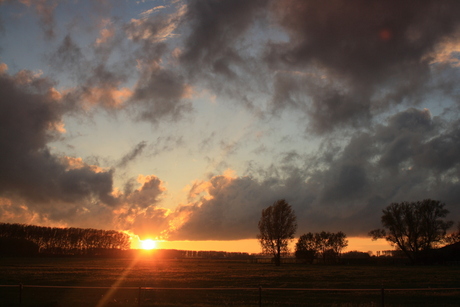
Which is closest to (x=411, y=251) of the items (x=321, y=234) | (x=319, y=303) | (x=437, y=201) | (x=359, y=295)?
(x=437, y=201)

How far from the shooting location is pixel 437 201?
99.4m

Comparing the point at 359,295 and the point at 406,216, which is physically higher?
the point at 406,216

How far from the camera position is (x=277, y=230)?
94.6m

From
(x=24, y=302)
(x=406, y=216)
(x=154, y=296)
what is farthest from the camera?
(x=406, y=216)

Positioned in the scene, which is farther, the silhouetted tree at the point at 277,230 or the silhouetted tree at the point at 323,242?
the silhouetted tree at the point at 323,242

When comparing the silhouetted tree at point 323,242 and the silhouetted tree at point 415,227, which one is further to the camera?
the silhouetted tree at point 323,242

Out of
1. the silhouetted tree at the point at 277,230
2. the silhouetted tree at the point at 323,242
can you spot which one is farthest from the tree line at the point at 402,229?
the silhouetted tree at the point at 323,242

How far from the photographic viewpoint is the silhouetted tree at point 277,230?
3696 inches

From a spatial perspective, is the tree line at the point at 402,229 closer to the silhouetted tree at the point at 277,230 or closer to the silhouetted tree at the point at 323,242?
the silhouetted tree at the point at 277,230

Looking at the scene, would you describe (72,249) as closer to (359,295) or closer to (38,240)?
(38,240)

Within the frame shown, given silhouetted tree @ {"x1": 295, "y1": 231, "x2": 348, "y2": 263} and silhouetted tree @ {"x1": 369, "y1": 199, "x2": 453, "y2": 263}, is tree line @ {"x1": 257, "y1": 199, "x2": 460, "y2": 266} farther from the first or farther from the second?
silhouetted tree @ {"x1": 295, "y1": 231, "x2": 348, "y2": 263}

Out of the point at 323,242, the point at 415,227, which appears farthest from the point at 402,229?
the point at 323,242

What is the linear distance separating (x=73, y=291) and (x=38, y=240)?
181 meters

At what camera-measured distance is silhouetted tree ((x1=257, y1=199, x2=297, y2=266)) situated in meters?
93.9
